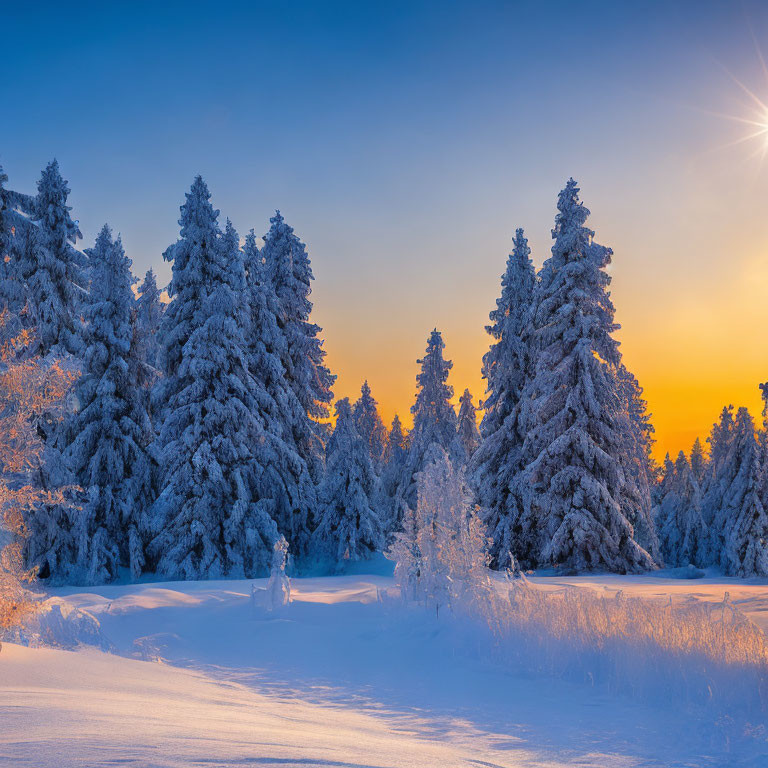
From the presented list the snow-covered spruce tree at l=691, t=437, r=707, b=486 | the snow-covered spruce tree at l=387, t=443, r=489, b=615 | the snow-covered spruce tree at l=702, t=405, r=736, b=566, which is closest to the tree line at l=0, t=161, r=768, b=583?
the snow-covered spruce tree at l=387, t=443, r=489, b=615

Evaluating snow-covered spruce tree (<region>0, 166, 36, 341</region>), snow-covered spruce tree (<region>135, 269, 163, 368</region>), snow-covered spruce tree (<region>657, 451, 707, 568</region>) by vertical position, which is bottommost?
snow-covered spruce tree (<region>657, 451, 707, 568</region>)

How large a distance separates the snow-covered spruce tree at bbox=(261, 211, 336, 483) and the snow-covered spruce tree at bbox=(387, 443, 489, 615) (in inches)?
618

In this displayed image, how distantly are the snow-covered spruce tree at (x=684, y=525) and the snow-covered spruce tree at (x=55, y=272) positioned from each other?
118 feet

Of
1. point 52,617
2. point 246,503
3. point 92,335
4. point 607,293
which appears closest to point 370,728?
point 52,617

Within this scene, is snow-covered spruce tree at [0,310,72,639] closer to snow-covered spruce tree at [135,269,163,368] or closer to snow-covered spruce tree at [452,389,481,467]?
snow-covered spruce tree at [135,269,163,368]

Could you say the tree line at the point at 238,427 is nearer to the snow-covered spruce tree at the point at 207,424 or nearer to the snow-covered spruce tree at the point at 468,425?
the snow-covered spruce tree at the point at 207,424

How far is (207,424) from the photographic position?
69.6 ft

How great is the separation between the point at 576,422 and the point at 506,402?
4.39m

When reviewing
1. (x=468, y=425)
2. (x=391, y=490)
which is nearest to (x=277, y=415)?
(x=391, y=490)

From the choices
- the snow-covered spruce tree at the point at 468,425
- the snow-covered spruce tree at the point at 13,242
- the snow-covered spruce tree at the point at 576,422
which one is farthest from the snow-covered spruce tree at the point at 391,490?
the snow-covered spruce tree at the point at 13,242

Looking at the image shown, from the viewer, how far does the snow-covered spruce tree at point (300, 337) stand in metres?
27.8

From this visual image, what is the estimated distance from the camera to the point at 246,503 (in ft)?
69.7

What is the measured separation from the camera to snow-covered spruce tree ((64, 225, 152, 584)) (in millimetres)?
20125

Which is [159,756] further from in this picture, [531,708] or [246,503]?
[246,503]
